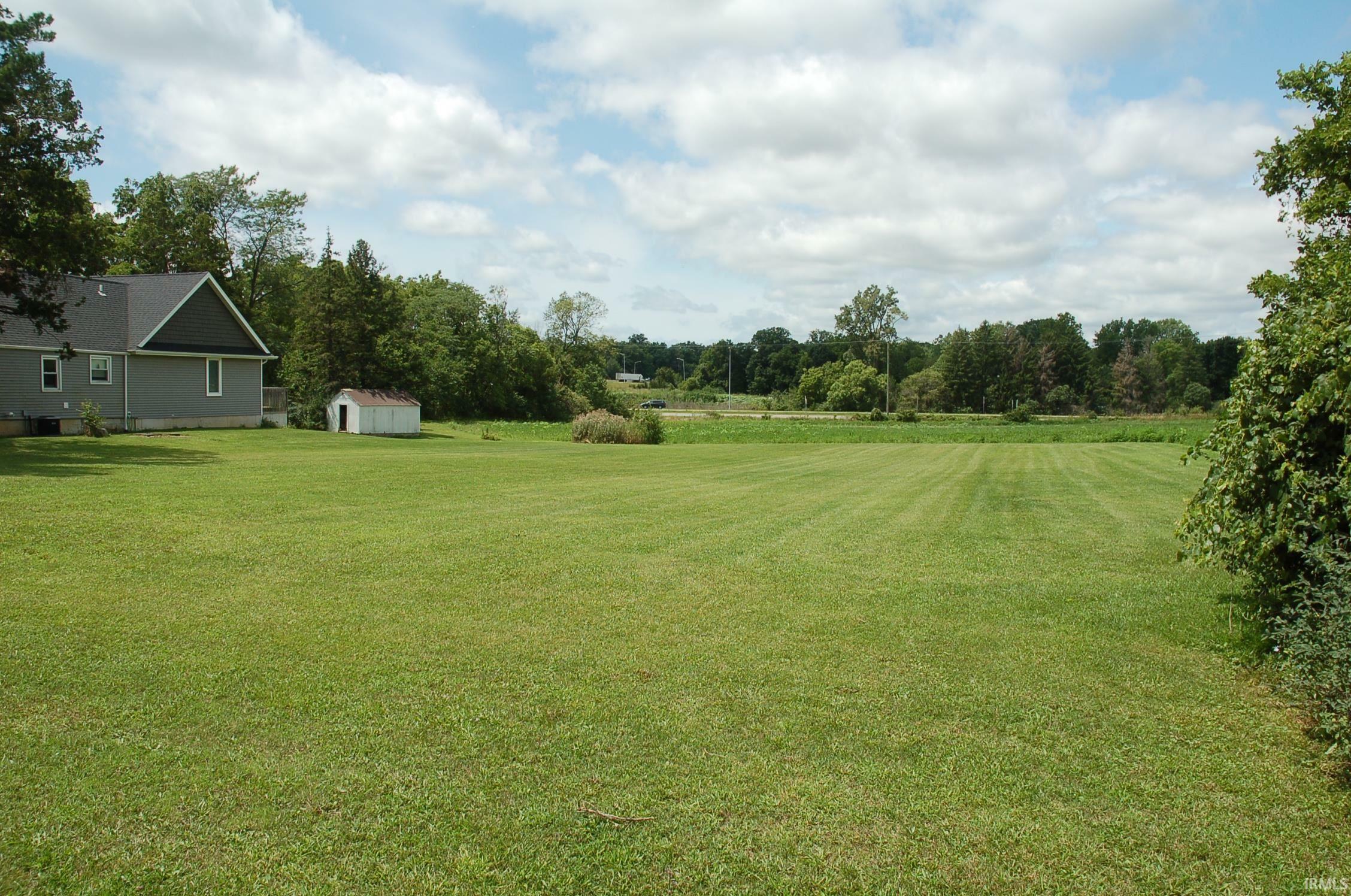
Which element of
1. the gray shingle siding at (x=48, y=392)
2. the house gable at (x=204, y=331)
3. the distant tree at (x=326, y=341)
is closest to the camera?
the gray shingle siding at (x=48, y=392)

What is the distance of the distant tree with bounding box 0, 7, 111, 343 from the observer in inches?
758

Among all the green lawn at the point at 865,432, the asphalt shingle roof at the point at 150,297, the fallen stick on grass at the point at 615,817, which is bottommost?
the fallen stick on grass at the point at 615,817

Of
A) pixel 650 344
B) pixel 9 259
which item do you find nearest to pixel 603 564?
pixel 9 259

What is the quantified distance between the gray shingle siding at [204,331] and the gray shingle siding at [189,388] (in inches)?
18.6

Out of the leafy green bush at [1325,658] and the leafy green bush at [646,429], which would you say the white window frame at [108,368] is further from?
the leafy green bush at [1325,658]

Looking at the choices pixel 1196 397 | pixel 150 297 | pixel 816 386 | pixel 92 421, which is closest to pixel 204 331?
pixel 150 297

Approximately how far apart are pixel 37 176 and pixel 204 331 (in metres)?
14.4

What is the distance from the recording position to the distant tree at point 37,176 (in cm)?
1925

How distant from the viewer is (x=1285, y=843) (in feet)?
11.7

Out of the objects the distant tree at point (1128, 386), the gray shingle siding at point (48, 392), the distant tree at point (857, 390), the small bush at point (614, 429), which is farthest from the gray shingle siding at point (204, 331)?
the distant tree at point (1128, 386)

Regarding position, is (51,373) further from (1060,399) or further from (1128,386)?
(1128,386)

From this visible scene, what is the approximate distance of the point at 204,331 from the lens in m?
33.3

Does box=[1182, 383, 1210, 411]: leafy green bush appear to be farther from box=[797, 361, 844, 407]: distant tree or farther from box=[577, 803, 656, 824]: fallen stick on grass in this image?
box=[577, 803, 656, 824]: fallen stick on grass

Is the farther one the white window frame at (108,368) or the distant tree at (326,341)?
the distant tree at (326,341)
